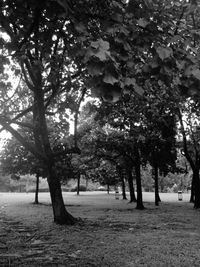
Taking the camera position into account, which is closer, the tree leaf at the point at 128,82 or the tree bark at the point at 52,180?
the tree leaf at the point at 128,82

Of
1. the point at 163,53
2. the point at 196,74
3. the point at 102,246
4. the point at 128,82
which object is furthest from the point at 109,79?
the point at 102,246

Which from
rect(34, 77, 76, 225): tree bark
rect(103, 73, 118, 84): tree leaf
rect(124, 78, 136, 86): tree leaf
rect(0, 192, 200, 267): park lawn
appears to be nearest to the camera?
rect(103, 73, 118, 84): tree leaf

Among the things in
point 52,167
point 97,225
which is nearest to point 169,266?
point 97,225

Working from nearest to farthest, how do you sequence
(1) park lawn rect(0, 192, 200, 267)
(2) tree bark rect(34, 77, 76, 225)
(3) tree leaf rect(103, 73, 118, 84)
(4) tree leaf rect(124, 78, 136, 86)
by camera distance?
(3) tree leaf rect(103, 73, 118, 84) → (4) tree leaf rect(124, 78, 136, 86) → (1) park lawn rect(0, 192, 200, 267) → (2) tree bark rect(34, 77, 76, 225)

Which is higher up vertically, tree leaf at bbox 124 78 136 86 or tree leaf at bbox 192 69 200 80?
tree leaf at bbox 192 69 200 80

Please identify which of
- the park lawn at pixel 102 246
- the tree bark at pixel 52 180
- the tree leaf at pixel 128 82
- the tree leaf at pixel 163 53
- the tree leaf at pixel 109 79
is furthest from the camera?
the tree bark at pixel 52 180

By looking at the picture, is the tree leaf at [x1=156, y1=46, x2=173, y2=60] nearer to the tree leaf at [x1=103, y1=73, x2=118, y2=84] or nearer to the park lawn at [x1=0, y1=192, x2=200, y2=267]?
the tree leaf at [x1=103, y1=73, x2=118, y2=84]

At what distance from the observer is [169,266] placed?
7.43 metres

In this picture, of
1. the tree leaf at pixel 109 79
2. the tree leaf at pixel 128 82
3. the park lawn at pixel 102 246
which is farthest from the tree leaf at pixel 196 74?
the park lawn at pixel 102 246

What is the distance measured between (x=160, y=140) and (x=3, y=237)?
51.5 feet

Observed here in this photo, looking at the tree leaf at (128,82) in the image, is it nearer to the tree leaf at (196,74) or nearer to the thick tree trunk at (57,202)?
the tree leaf at (196,74)

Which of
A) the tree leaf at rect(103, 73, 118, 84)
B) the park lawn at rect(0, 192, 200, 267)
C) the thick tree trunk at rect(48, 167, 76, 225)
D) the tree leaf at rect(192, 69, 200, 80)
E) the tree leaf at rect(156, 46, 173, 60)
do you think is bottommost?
the park lawn at rect(0, 192, 200, 267)

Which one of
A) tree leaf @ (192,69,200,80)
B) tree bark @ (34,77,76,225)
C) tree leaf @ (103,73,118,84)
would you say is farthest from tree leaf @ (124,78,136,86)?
tree bark @ (34,77,76,225)

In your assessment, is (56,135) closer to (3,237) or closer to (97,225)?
(97,225)
